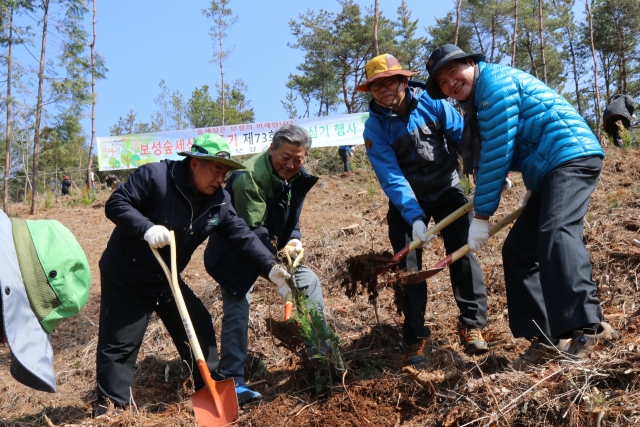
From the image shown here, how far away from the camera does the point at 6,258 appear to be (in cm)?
200

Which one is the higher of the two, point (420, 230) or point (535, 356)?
point (420, 230)

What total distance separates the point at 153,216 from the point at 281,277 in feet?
2.90

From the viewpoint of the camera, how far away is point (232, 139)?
15.2 meters

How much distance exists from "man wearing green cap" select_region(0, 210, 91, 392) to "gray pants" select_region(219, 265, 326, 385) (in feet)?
5.59

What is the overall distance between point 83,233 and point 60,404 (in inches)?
331

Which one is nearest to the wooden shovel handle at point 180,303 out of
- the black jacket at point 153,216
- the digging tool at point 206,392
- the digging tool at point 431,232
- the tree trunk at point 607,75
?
the digging tool at point 206,392

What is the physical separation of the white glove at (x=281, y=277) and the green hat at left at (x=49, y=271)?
1565 millimetres

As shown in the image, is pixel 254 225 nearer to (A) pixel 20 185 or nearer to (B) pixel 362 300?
Answer: (B) pixel 362 300

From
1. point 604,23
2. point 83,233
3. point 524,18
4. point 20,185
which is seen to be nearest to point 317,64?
point 524,18

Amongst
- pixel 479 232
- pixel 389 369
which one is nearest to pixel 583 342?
pixel 479 232

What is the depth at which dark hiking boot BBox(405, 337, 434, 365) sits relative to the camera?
3.52 metres

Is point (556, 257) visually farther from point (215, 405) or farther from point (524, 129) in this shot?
point (215, 405)

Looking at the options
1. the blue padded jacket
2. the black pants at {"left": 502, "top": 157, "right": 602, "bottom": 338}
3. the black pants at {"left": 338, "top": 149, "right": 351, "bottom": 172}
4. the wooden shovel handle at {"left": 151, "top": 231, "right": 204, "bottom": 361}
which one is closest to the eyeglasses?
the blue padded jacket

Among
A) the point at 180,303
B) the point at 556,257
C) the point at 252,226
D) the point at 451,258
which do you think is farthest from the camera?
the point at 252,226
